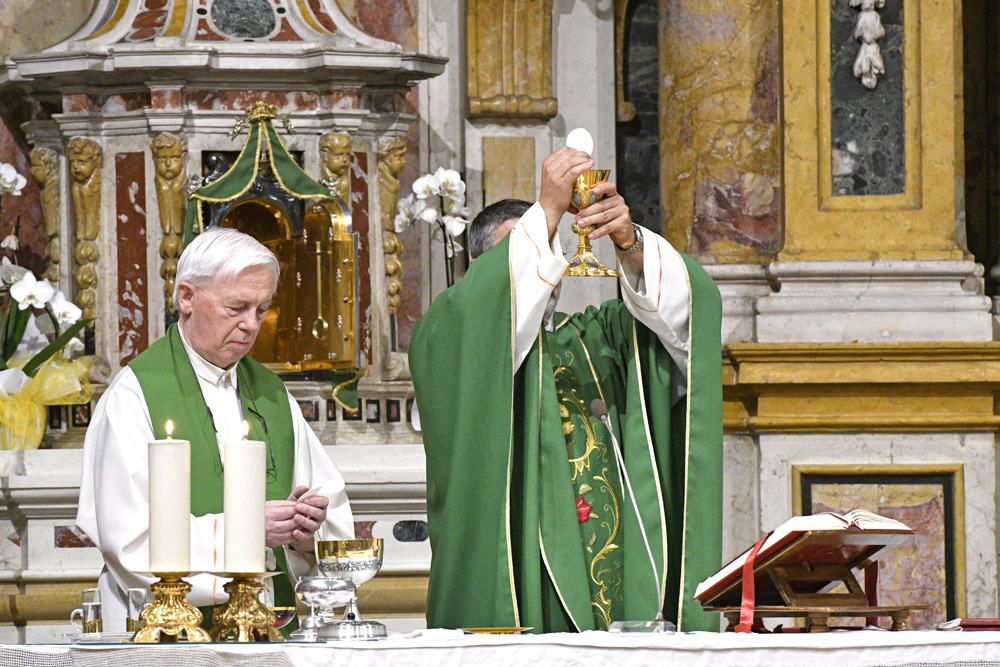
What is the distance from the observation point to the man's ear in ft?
11.0

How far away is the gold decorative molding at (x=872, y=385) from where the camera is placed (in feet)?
18.3

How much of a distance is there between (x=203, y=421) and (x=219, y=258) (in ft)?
1.32

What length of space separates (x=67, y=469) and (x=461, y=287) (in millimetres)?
2449

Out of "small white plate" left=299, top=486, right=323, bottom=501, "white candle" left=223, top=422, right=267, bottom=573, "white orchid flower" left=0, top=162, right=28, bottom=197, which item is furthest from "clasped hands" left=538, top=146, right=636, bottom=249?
"white orchid flower" left=0, top=162, right=28, bottom=197

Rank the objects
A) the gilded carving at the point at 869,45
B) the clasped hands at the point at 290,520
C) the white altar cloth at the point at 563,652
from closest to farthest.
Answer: the white altar cloth at the point at 563,652, the clasped hands at the point at 290,520, the gilded carving at the point at 869,45

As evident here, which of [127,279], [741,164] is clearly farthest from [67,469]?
[741,164]

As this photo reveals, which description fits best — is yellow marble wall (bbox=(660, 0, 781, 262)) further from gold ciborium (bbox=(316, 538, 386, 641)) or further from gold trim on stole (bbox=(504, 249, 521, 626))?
gold ciborium (bbox=(316, 538, 386, 641))

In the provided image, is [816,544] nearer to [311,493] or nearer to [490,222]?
[311,493]

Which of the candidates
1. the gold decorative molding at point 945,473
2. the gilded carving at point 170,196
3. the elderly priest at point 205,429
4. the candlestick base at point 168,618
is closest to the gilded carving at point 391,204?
the gilded carving at point 170,196

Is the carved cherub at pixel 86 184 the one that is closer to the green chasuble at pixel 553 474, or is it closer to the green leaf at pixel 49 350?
the green leaf at pixel 49 350

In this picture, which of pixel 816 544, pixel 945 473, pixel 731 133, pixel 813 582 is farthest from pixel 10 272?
pixel 816 544

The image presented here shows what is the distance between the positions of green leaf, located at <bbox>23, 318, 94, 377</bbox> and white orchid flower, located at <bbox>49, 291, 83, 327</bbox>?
0.12ft

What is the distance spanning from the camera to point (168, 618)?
2.48 metres

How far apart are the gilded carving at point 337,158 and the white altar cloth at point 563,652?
143 inches
